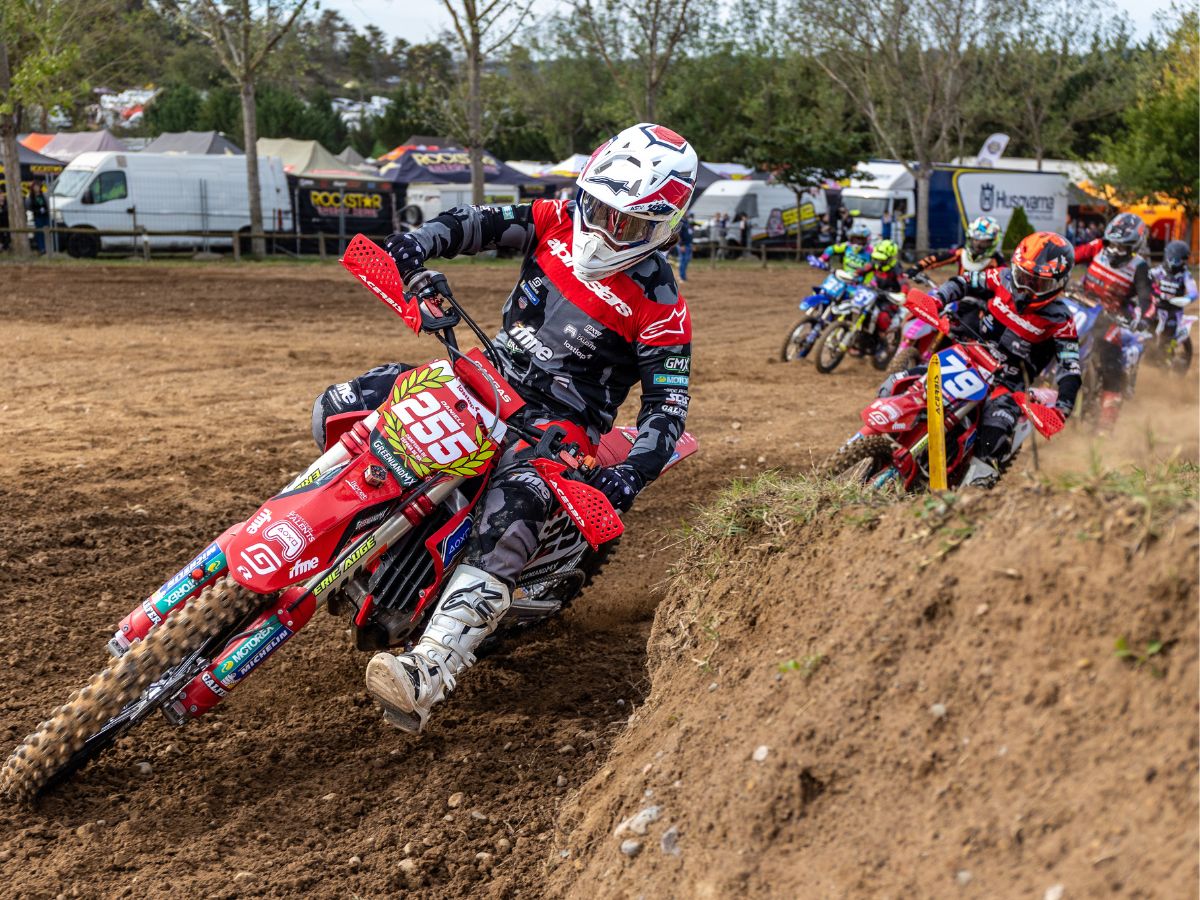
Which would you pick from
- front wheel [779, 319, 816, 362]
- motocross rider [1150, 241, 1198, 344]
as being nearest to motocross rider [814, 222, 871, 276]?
front wheel [779, 319, 816, 362]

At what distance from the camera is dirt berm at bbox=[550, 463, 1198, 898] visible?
86.6 inches

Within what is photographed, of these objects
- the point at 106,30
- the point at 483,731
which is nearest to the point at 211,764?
the point at 483,731

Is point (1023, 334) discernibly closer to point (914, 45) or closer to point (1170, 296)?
point (1170, 296)

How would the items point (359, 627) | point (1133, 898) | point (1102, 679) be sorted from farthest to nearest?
point (359, 627)
point (1102, 679)
point (1133, 898)

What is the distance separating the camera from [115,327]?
14.3 meters

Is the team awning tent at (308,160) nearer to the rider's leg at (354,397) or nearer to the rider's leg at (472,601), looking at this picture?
the rider's leg at (354,397)

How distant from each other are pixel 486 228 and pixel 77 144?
38.3m

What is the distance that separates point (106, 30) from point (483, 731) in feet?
112

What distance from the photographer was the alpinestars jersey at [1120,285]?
12719mm

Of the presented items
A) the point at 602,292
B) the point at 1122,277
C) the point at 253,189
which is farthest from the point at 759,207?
the point at 602,292

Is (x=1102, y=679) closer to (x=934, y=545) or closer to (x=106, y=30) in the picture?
(x=934, y=545)

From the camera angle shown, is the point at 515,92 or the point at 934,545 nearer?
the point at 934,545

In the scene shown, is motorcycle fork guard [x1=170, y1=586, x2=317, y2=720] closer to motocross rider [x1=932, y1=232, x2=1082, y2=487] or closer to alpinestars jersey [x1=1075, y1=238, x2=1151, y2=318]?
motocross rider [x1=932, y1=232, x2=1082, y2=487]

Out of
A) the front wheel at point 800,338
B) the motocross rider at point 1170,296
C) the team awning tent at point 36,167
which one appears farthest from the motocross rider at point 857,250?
the team awning tent at point 36,167
